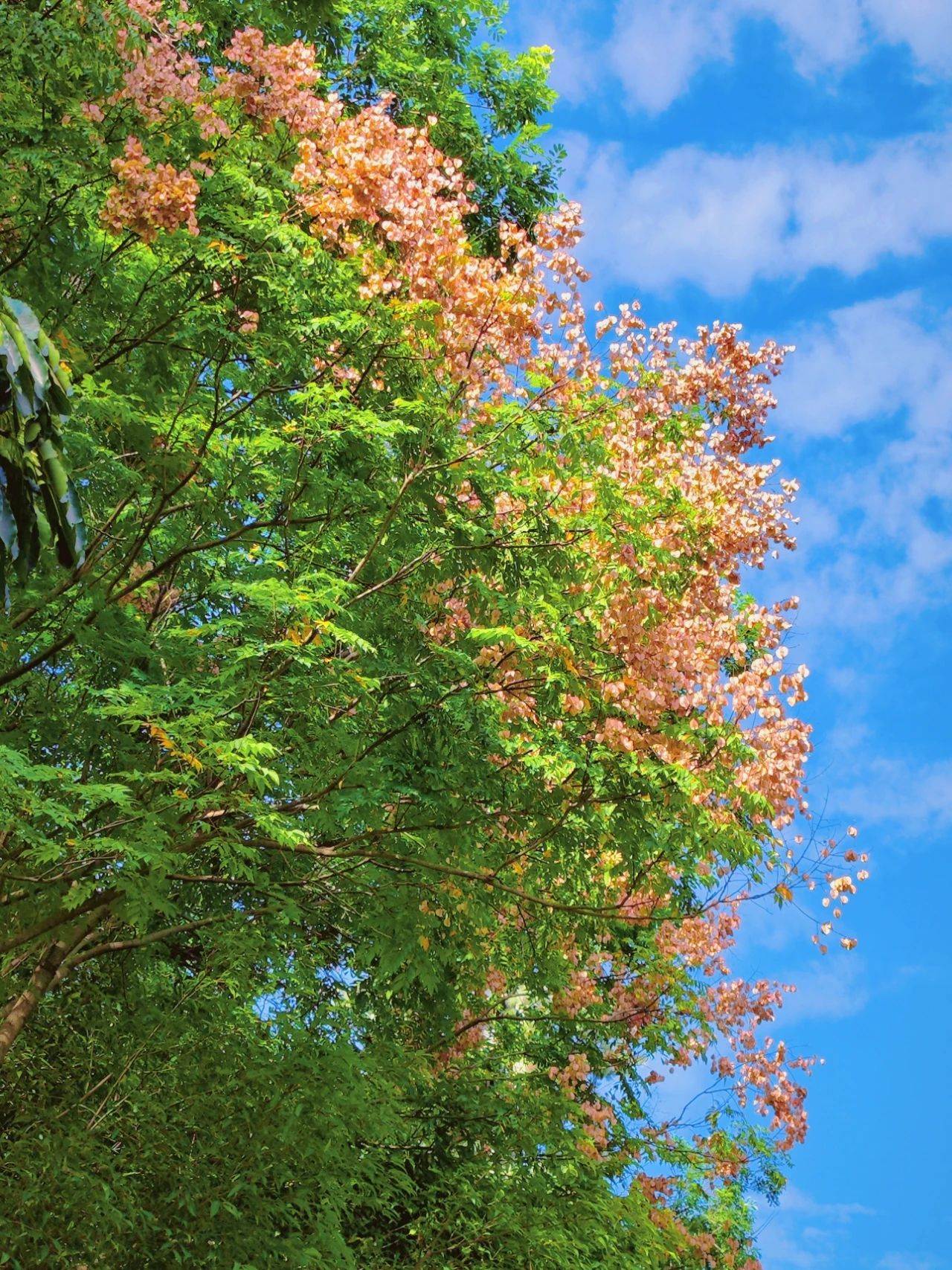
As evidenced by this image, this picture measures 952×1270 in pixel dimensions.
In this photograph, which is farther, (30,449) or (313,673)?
(313,673)

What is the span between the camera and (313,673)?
7.25 metres

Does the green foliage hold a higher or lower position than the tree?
lower

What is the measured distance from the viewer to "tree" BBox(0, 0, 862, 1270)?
689 centimetres

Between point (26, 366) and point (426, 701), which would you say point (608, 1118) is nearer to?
point (426, 701)

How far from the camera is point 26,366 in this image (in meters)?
3.70

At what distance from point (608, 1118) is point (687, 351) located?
6932 millimetres

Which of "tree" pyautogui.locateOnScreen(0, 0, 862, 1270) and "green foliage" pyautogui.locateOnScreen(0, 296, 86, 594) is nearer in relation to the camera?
"green foliage" pyautogui.locateOnScreen(0, 296, 86, 594)

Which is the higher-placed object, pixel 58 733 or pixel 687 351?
pixel 687 351

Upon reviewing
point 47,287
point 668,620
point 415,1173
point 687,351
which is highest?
point 687,351

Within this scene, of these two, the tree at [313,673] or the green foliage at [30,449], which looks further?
the tree at [313,673]

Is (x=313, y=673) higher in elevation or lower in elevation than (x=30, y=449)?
higher

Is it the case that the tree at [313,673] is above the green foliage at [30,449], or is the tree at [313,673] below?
above

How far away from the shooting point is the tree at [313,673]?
689 centimetres

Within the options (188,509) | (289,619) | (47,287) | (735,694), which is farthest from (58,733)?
(735,694)
